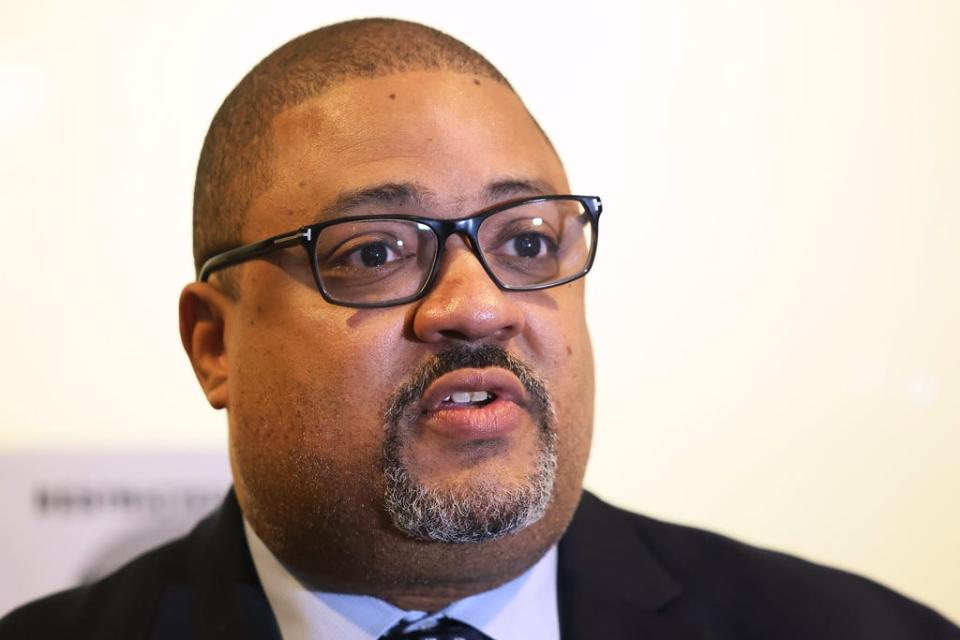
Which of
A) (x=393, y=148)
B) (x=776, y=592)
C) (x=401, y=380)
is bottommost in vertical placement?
(x=776, y=592)

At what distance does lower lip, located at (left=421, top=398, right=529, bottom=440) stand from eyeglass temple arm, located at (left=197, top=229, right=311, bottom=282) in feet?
0.69

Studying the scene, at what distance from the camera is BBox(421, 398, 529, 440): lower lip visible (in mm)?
Answer: 910

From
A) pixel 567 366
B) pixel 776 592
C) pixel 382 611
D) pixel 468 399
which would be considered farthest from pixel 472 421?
pixel 776 592

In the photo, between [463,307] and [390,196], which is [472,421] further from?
[390,196]

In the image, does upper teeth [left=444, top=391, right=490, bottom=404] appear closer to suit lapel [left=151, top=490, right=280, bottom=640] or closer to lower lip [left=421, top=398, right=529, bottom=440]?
lower lip [left=421, top=398, right=529, bottom=440]

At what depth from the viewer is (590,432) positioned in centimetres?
104

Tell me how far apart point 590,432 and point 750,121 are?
64 centimetres

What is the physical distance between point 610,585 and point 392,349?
41cm

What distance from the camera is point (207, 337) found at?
3.70 ft

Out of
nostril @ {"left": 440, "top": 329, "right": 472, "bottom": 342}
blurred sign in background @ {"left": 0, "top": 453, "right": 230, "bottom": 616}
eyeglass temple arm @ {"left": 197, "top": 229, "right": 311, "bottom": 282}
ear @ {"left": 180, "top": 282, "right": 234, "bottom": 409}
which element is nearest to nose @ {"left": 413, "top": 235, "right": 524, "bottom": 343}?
nostril @ {"left": 440, "top": 329, "right": 472, "bottom": 342}

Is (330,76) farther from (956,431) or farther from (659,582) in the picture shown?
(956,431)

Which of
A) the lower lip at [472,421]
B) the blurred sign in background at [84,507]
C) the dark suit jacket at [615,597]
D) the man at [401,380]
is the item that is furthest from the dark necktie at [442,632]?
the blurred sign in background at [84,507]

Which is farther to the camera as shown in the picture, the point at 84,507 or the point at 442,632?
the point at 84,507

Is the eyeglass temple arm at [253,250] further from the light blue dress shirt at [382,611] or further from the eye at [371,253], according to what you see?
the light blue dress shirt at [382,611]
